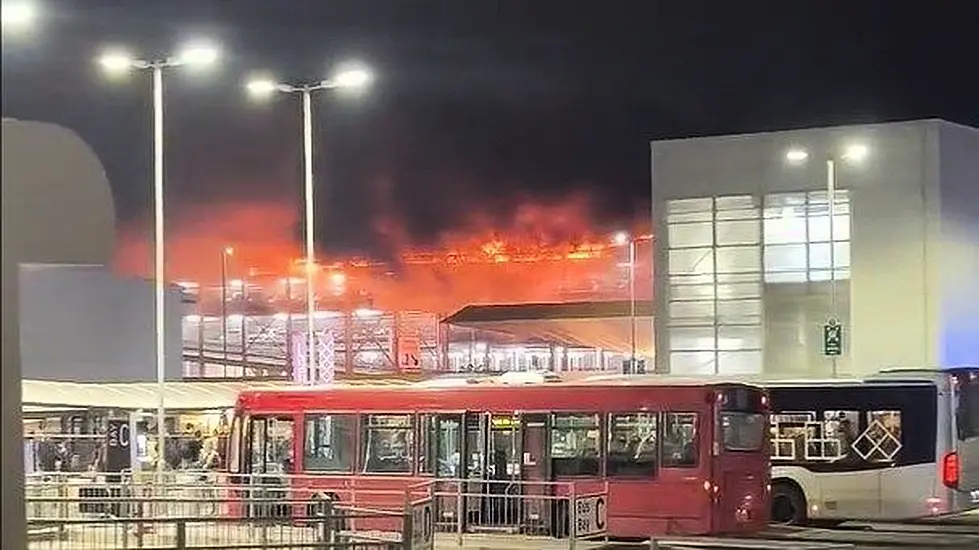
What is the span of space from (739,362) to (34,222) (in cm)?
4650

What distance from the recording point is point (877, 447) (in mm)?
27844

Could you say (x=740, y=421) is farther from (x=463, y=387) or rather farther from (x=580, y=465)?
Result: (x=463, y=387)

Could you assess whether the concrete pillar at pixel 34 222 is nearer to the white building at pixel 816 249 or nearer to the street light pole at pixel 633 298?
the white building at pixel 816 249

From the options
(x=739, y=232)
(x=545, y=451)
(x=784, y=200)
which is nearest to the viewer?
(x=545, y=451)

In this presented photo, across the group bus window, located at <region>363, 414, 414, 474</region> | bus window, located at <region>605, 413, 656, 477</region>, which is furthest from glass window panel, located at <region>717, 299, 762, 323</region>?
bus window, located at <region>605, 413, 656, 477</region>

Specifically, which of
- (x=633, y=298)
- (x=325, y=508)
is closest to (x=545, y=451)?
(x=325, y=508)

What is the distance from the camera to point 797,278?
5156 cm

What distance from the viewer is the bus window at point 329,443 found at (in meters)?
26.1

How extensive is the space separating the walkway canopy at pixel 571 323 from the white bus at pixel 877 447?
4164 centimetres

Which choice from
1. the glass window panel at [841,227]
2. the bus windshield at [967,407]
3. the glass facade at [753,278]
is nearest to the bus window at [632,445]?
the bus windshield at [967,407]

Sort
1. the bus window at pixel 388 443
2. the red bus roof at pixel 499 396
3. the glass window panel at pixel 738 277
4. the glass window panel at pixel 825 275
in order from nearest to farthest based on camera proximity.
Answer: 1. the red bus roof at pixel 499 396
2. the bus window at pixel 388 443
3. the glass window panel at pixel 825 275
4. the glass window panel at pixel 738 277

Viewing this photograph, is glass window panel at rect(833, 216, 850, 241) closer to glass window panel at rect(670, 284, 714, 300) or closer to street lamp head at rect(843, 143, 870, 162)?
street lamp head at rect(843, 143, 870, 162)

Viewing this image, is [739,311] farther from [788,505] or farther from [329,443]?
[329,443]

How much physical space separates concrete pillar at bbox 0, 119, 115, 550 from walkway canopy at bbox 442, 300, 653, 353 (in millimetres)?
63461
